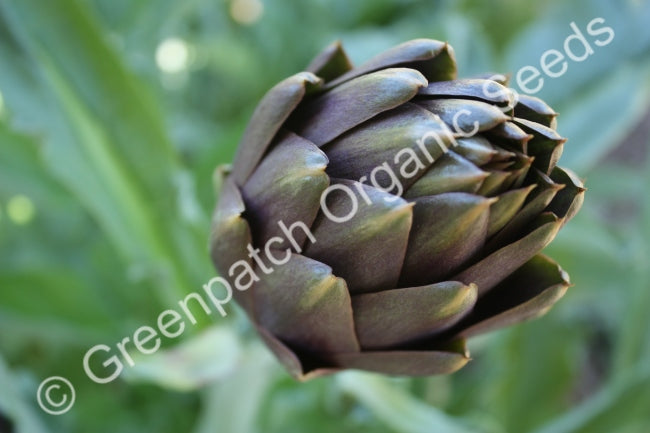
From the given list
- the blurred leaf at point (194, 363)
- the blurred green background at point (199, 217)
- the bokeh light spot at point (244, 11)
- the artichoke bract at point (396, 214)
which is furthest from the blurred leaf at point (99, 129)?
the bokeh light spot at point (244, 11)

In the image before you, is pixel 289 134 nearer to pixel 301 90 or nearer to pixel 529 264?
pixel 301 90

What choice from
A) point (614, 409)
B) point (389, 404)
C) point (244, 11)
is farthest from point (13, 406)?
point (244, 11)

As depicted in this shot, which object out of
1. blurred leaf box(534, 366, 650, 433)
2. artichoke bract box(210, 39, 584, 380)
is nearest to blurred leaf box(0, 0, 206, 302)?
artichoke bract box(210, 39, 584, 380)

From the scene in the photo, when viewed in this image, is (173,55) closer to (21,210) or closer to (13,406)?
(21,210)

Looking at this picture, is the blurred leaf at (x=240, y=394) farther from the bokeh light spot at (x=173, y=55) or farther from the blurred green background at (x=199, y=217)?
the bokeh light spot at (x=173, y=55)

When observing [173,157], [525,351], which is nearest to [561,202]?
[173,157]

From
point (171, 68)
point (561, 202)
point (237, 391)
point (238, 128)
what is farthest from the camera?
point (171, 68)
